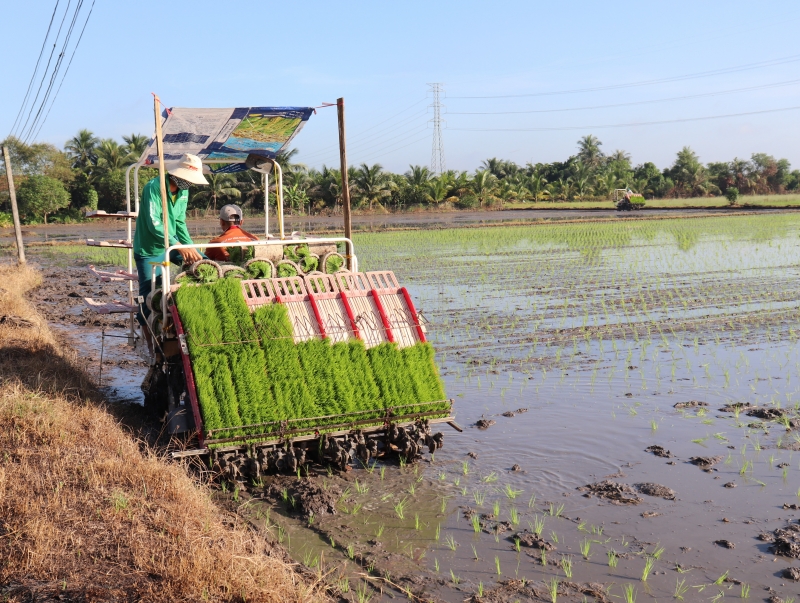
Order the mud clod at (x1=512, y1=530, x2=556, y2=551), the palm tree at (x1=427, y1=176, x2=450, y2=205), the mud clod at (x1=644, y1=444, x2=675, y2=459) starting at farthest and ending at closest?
the palm tree at (x1=427, y1=176, x2=450, y2=205) → the mud clod at (x1=644, y1=444, x2=675, y2=459) → the mud clod at (x1=512, y1=530, x2=556, y2=551)

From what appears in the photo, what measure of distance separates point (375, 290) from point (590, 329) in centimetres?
591

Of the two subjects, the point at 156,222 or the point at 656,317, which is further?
the point at 656,317

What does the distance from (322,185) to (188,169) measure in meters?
47.2

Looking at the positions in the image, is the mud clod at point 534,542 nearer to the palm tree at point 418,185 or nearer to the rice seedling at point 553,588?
the rice seedling at point 553,588

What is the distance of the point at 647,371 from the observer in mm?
9117

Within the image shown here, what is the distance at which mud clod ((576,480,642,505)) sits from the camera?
532 centimetres

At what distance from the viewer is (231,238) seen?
6.99 m

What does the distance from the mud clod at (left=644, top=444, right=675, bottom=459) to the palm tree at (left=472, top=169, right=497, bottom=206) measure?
161 feet

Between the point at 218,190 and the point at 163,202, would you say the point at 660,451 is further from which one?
the point at 218,190

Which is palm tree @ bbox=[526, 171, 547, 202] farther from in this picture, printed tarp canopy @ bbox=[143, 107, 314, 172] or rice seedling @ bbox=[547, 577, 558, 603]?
rice seedling @ bbox=[547, 577, 558, 603]

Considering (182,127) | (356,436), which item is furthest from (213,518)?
(182,127)

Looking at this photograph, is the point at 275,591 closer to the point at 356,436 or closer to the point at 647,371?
the point at 356,436

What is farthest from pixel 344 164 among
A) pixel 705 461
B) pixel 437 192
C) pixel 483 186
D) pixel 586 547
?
pixel 483 186

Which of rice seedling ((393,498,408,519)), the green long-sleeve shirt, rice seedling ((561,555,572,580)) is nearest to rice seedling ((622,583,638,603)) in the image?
rice seedling ((561,555,572,580))
